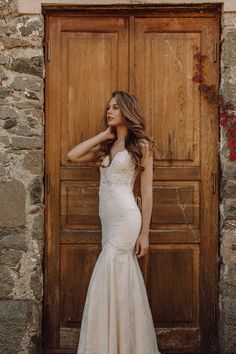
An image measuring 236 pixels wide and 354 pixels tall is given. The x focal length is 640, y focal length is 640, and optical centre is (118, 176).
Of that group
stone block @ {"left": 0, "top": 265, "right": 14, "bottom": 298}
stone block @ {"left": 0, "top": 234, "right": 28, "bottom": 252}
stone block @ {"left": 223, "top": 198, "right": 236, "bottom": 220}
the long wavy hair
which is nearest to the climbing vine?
stone block @ {"left": 223, "top": 198, "right": 236, "bottom": 220}

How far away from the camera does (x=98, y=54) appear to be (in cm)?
554

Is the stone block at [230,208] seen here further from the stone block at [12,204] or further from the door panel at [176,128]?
the stone block at [12,204]

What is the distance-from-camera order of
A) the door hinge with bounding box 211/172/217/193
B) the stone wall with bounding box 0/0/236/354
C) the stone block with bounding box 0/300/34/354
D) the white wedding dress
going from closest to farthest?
the white wedding dress, the stone block with bounding box 0/300/34/354, the stone wall with bounding box 0/0/236/354, the door hinge with bounding box 211/172/217/193

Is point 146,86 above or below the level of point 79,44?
below

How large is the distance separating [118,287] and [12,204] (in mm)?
1189

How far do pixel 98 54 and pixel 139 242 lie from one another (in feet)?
5.55

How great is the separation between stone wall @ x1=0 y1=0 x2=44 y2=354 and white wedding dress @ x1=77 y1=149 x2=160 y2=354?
0.69 metres

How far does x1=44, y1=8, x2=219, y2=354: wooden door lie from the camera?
553 cm

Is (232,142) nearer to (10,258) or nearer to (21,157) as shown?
(21,157)

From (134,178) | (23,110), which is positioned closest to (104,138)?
(134,178)

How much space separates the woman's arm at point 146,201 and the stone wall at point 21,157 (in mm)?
902

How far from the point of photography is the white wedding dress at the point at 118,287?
4.80 meters

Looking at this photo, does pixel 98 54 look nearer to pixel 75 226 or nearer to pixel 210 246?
pixel 75 226

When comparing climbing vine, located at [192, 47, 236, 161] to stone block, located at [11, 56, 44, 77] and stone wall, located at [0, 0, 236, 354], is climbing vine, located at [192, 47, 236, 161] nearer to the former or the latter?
stone wall, located at [0, 0, 236, 354]
